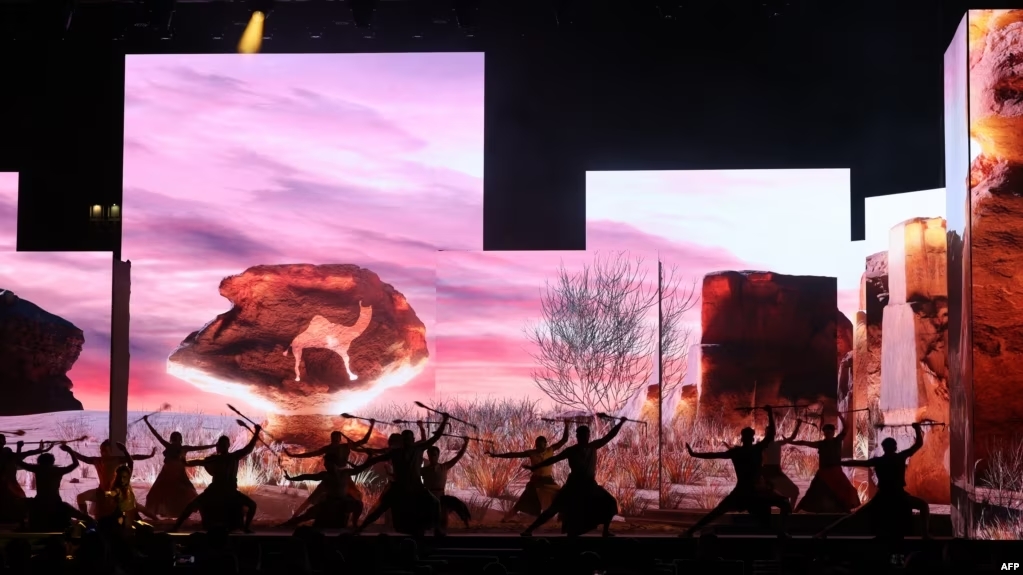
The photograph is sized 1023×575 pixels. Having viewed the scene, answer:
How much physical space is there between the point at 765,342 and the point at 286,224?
15.1 feet

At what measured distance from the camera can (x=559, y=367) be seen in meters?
11.0

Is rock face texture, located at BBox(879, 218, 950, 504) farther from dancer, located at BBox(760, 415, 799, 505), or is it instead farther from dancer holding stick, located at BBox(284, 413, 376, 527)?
dancer holding stick, located at BBox(284, 413, 376, 527)

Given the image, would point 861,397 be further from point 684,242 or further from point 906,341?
point 684,242

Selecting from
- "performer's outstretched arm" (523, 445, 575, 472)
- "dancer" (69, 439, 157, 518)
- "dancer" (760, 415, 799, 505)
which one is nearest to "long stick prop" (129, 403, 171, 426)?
"dancer" (69, 439, 157, 518)

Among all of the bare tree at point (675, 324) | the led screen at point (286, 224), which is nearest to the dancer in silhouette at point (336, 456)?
the led screen at point (286, 224)

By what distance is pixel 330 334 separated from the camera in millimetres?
11703

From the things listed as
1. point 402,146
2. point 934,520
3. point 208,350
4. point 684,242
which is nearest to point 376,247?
point 402,146

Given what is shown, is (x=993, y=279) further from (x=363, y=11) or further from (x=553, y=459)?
(x=363, y=11)

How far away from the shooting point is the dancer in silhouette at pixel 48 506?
961 cm

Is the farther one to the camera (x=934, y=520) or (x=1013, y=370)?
(x=934, y=520)

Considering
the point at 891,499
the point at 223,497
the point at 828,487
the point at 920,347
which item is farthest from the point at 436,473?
the point at 920,347

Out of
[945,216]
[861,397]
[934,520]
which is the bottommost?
[934,520]

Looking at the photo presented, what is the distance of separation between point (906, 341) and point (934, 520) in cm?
160

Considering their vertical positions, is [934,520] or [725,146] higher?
[725,146]
